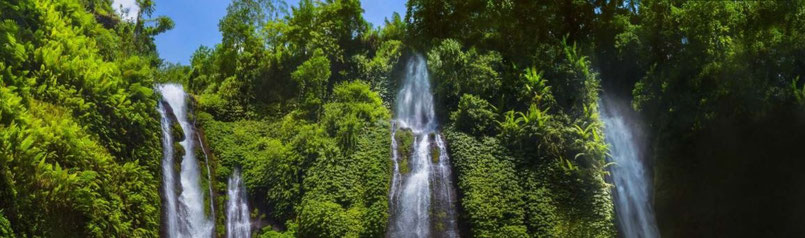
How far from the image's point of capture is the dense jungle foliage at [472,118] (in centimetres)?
1237

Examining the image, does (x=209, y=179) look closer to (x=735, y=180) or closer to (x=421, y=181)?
(x=421, y=181)

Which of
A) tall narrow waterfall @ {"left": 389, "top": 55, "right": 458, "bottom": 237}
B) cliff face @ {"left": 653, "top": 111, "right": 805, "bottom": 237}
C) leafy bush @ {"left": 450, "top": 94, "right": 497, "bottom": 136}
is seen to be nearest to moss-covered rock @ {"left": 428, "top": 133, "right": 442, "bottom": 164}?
tall narrow waterfall @ {"left": 389, "top": 55, "right": 458, "bottom": 237}

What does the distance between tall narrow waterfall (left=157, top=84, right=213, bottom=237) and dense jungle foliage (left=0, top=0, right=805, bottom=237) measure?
50 centimetres

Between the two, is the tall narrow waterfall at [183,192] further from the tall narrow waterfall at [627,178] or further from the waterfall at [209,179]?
the tall narrow waterfall at [627,178]

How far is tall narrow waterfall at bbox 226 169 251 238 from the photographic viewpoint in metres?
15.4

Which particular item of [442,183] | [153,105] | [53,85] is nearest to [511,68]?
[442,183]

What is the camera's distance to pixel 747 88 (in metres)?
15.4

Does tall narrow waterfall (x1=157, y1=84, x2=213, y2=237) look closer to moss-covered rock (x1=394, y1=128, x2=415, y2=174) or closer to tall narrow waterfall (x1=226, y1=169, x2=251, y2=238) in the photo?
tall narrow waterfall (x1=226, y1=169, x2=251, y2=238)

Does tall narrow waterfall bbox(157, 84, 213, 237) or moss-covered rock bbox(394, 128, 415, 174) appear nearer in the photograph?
tall narrow waterfall bbox(157, 84, 213, 237)

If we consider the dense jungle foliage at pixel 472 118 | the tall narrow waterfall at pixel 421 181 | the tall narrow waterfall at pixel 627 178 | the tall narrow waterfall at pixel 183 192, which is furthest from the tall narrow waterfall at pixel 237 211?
the tall narrow waterfall at pixel 627 178

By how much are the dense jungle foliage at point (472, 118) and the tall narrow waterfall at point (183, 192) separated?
1.62 ft

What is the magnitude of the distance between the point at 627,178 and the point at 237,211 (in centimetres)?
1115

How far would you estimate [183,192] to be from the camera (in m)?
15.2

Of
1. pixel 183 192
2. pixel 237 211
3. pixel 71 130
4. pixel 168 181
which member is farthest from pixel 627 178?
pixel 71 130
